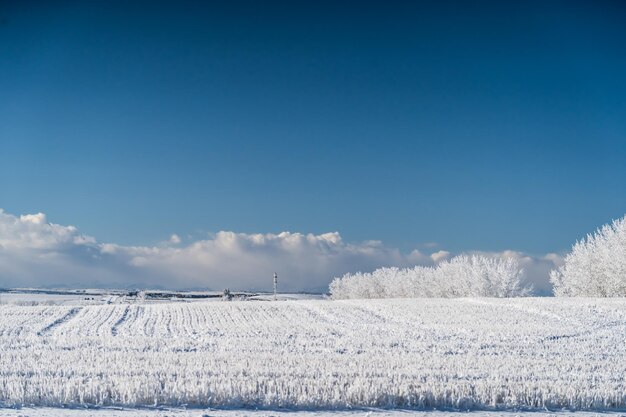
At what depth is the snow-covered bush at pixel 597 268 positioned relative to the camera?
76.0 meters

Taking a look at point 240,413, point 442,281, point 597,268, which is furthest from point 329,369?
point 442,281

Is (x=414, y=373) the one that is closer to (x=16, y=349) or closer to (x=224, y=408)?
(x=224, y=408)

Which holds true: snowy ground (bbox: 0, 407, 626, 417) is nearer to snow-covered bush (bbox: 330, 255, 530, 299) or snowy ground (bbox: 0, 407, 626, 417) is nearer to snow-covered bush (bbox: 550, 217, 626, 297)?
snow-covered bush (bbox: 550, 217, 626, 297)

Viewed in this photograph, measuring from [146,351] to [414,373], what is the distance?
34.2ft

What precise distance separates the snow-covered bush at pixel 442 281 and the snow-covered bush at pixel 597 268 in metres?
14.8

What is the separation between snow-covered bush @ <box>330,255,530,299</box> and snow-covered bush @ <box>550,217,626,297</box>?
48.4 ft

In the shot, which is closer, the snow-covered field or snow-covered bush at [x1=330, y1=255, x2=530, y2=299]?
the snow-covered field

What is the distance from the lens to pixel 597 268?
8131cm

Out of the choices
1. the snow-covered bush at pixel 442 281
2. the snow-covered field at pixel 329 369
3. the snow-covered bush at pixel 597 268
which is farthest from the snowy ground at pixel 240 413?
the snow-covered bush at pixel 442 281

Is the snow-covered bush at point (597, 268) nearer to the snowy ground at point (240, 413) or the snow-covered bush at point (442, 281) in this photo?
the snow-covered bush at point (442, 281)

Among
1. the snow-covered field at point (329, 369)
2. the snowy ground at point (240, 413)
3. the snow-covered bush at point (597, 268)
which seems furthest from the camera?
the snow-covered bush at point (597, 268)

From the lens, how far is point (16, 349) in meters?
23.3

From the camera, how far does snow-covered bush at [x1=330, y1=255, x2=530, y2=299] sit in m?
106

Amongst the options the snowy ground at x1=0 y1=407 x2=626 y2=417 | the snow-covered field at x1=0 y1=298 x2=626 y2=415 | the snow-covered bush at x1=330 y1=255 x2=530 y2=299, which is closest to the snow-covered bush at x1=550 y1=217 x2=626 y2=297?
the snow-covered bush at x1=330 y1=255 x2=530 y2=299
